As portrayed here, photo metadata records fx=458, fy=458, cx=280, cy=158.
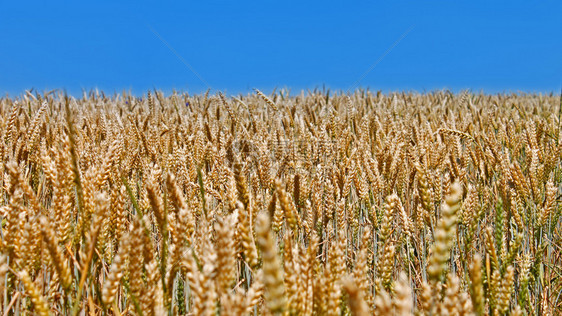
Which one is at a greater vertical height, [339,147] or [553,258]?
[339,147]

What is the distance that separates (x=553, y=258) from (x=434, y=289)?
1.66 meters

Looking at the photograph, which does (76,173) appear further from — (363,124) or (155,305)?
(363,124)

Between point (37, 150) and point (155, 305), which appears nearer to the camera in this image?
point (155, 305)

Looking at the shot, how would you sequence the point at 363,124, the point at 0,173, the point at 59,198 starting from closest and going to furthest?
the point at 59,198, the point at 0,173, the point at 363,124

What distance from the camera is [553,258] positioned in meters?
1.97

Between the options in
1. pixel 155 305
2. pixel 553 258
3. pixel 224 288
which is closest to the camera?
pixel 224 288

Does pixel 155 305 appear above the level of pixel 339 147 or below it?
below

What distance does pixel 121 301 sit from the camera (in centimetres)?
128

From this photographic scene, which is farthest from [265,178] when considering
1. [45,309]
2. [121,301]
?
[45,309]

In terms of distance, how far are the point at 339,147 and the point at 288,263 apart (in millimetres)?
1361

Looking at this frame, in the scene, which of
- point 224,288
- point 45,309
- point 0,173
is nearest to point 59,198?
point 45,309

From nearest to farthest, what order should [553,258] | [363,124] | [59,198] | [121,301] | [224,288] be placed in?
[224,288] < [59,198] < [121,301] < [553,258] < [363,124]

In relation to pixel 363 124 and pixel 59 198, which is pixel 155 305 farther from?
pixel 363 124

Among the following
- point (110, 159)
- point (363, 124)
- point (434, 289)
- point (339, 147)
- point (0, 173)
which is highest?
point (363, 124)
